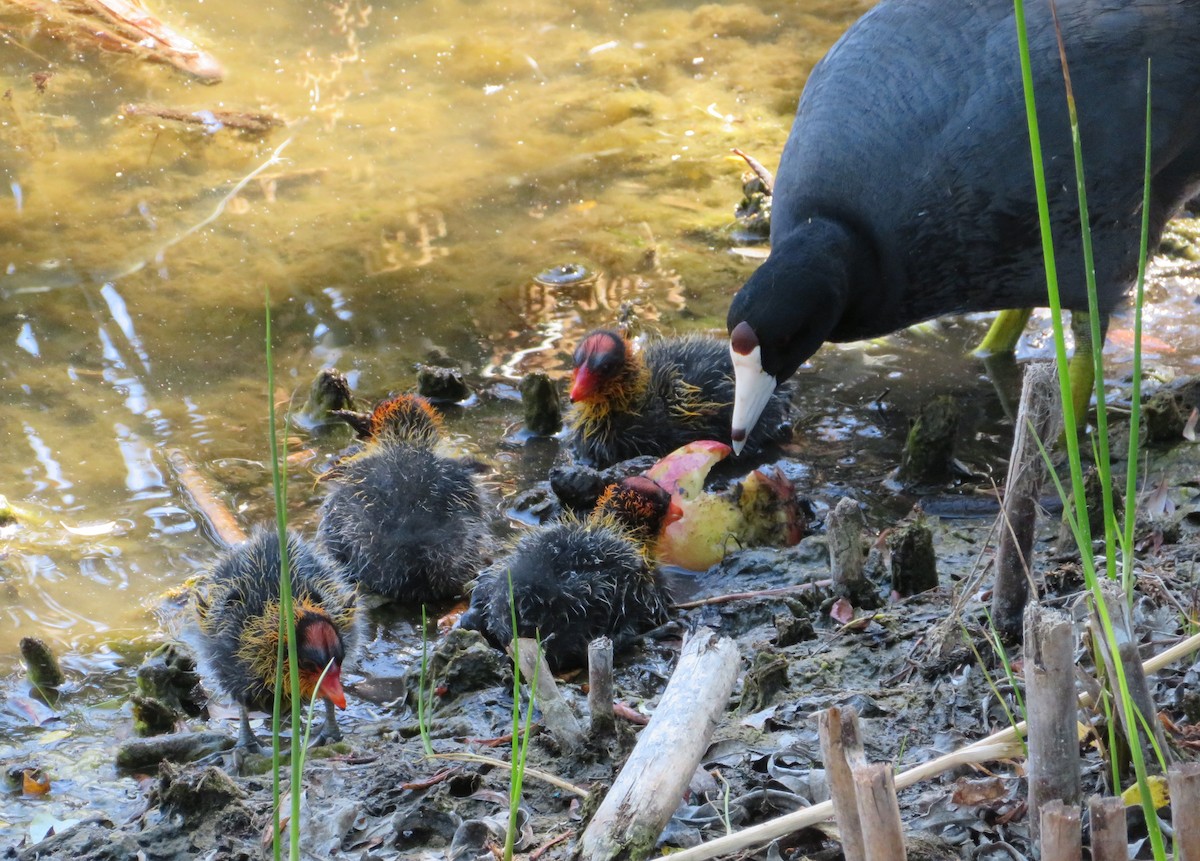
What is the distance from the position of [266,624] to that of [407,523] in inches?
35.5

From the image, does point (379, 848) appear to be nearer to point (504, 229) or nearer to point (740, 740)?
point (740, 740)

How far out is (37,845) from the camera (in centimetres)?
279

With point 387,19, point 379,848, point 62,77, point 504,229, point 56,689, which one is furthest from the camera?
point 387,19

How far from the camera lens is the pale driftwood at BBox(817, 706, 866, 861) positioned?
73.7 inches

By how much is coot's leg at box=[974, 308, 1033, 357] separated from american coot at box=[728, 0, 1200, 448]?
33.1 inches

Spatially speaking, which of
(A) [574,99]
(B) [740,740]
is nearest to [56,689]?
(B) [740,740]

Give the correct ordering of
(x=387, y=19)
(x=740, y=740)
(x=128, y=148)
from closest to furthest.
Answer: (x=740, y=740) → (x=128, y=148) → (x=387, y=19)

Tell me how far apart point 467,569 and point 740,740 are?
1771 mm

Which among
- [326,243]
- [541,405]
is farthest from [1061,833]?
[326,243]

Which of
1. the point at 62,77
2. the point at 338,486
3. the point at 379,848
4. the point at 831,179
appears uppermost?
the point at 62,77

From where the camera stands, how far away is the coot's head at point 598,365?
502 cm

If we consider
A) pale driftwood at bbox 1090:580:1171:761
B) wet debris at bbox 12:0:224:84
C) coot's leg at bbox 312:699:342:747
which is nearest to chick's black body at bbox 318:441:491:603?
coot's leg at bbox 312:699:342:747

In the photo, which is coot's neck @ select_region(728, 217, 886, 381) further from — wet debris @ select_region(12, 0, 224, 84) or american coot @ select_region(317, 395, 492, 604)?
wet debris @ select_region(12, 0, 224, 84)

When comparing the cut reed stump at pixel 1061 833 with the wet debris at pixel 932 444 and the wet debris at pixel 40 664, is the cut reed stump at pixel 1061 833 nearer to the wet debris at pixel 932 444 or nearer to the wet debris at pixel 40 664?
the wet debris at pixel 40 664
